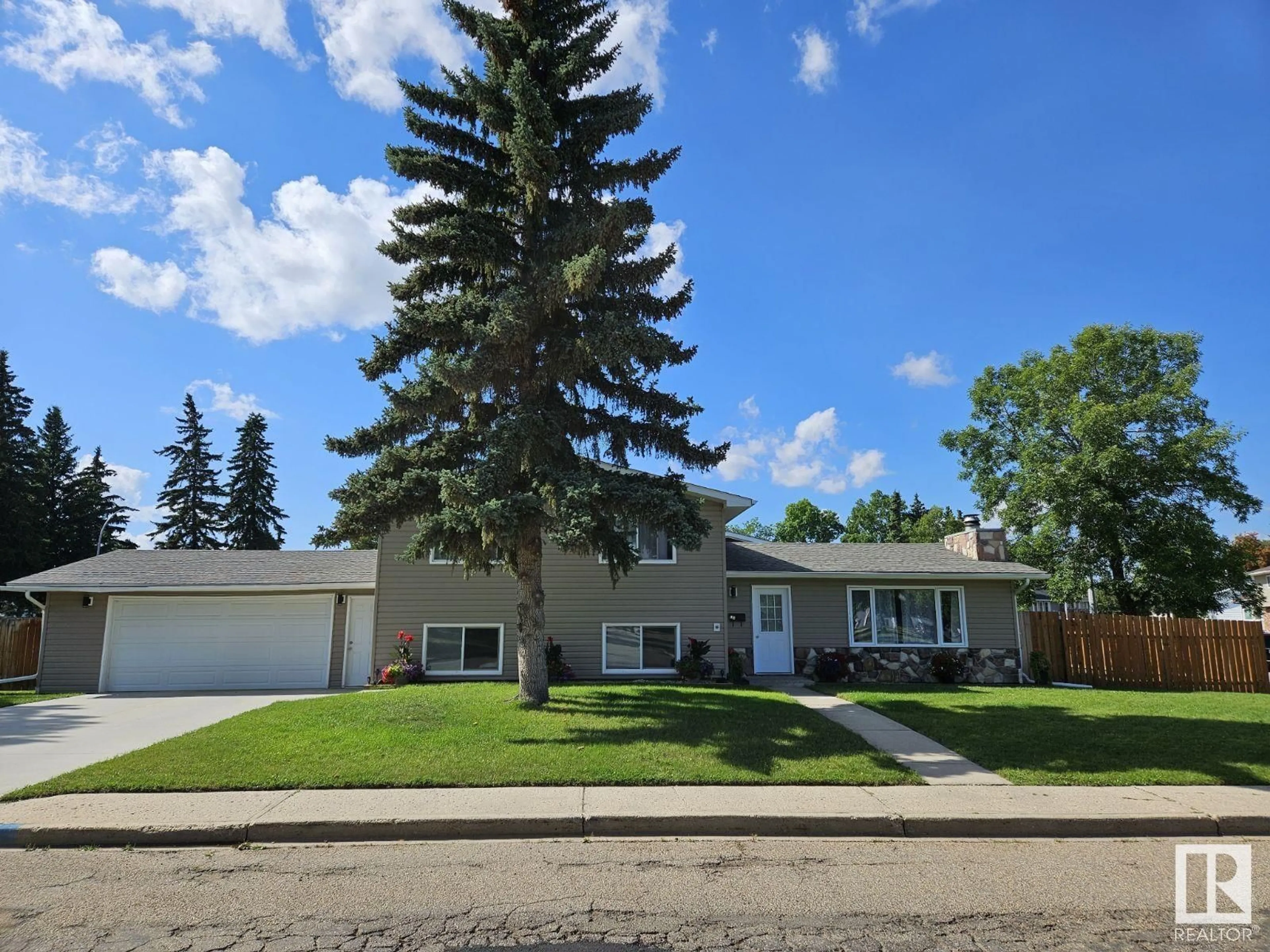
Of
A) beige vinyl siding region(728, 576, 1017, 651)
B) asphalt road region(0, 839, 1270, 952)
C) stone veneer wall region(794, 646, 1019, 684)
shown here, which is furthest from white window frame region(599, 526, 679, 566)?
asphalt road region(0, 839, 1270, 952)

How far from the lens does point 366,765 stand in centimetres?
746

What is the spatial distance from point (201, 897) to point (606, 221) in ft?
28.1

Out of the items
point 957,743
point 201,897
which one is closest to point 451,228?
point 201,897

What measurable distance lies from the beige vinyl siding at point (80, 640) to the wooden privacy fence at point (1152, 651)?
16744 mm

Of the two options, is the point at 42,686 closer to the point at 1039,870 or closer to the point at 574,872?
the point at 574,872

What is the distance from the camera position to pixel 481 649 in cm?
1641

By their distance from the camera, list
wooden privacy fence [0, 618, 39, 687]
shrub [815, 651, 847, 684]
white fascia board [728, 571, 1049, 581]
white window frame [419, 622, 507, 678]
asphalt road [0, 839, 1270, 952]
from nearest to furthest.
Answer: asphalt road [0, 839, 1270, 952] < white window frame [419, 622, 507, 678] < shrub [815, 651, 847, 684] < white fascia board [728, 571, 1049, 581] < wooden privacy fence [0, 618, 39, 687]

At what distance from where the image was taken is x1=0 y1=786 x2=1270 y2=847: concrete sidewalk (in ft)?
18.8

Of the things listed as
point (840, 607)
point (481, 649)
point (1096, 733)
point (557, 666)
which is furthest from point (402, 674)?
point (1096, 733)

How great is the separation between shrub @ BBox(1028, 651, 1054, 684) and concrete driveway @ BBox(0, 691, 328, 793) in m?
16.1

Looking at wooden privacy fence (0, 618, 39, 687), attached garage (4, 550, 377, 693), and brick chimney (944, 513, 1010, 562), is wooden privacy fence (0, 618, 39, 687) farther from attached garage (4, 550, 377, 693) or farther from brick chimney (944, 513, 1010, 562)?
brick chimney (944, 513, 1010, 562)

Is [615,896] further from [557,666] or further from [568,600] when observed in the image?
[568,600]

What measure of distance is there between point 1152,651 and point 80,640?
1001 inches

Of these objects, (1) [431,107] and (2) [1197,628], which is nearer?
(1) [431,107]
